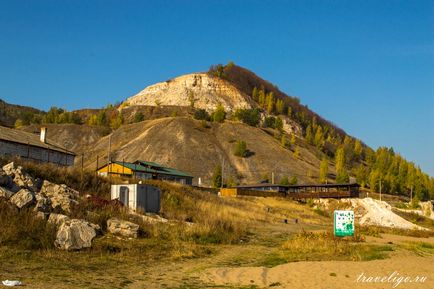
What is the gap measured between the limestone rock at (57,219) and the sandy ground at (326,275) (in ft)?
21.9

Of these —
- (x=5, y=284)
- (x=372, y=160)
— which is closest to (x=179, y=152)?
(x=372, y=160)

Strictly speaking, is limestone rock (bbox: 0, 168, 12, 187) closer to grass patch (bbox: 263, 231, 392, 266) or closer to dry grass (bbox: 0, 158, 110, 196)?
dry grass (bbox: 0, 158, 110, 196)

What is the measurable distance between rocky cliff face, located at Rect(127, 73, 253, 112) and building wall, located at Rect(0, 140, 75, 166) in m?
124

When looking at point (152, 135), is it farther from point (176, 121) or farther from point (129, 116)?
point (129, 116)

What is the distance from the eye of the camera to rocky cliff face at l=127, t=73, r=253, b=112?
600 feet

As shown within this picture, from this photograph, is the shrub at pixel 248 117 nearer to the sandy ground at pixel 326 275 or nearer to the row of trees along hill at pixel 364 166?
the row of trees along hill at pixel 364 166

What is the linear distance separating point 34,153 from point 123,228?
3391 centimetres

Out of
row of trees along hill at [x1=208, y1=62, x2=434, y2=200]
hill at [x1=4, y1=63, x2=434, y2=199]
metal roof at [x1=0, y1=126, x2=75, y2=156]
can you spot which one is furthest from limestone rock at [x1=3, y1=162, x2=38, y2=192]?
row of trees along hill at [x1=208, y1=62, x2=434, y2=200]

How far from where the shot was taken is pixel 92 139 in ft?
441

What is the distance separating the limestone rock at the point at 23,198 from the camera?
1897 cm

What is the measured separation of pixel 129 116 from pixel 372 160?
88.5 meters

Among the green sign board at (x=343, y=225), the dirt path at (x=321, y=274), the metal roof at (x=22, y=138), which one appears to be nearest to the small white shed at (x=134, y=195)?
the green sign board at (x=343, y=225)

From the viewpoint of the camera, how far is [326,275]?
46.4ft

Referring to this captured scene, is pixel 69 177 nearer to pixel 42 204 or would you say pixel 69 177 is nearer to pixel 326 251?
pixel 42 204
